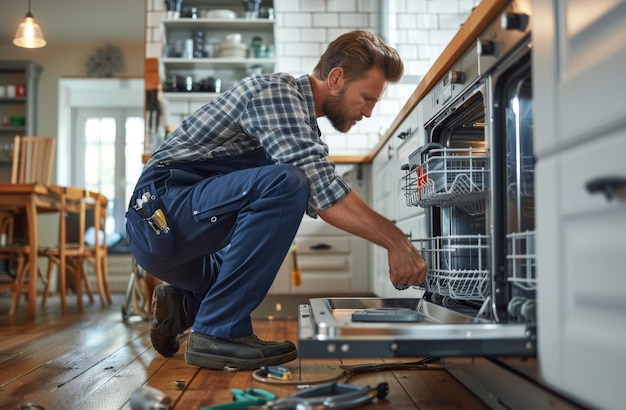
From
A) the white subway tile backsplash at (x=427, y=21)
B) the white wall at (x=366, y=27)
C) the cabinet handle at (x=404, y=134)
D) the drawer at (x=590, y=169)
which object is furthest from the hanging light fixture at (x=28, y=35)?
the drawer at (x=590, y=169)

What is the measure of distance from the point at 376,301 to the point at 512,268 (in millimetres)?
562

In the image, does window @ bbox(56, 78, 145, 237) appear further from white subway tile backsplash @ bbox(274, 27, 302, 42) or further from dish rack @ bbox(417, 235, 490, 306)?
dish rack @ bbox(417, 235, 490, 306)

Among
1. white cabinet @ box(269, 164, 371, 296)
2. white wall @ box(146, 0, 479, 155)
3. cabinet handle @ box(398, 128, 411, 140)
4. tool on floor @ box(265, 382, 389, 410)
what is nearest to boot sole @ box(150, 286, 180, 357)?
tool on floor @ box(265, 382, 389, 410)

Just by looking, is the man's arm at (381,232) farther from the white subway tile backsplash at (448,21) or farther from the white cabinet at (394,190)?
the white subway tile backsplash at (448,21)

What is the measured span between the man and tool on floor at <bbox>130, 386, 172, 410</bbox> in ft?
1.58

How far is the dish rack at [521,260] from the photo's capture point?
4.35ft

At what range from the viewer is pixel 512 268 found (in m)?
1.42

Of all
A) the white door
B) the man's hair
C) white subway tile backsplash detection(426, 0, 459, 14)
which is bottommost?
the man's hair

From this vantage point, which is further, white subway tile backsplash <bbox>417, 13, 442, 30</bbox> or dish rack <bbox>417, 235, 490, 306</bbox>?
white subway tile backsplash <bbox>417, 13, 442, 30</bbox>

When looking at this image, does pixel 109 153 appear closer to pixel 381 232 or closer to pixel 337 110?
pixel 337 110

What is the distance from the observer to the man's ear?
2.05 metres

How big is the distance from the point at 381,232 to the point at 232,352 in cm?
55

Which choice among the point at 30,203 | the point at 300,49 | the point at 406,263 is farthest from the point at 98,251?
the point at 406,263

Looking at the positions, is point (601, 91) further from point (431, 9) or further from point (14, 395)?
point (431, 9)
